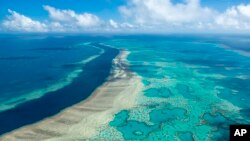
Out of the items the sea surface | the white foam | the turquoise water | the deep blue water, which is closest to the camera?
the turquoise water

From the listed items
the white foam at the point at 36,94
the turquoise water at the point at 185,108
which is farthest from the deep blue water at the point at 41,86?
the turquoise water at the point at 185,108

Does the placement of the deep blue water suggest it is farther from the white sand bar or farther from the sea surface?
the white sand bar

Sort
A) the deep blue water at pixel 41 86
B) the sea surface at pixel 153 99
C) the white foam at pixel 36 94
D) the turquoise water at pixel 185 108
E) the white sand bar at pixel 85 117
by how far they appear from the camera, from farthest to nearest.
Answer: the white foam at pixel 36 94 < the deep blue water at pixel 41 86 < the sea surface at pixel 153 99 < the turquoise water at pixel 185 108 < the white sand bar at pixel 85 117

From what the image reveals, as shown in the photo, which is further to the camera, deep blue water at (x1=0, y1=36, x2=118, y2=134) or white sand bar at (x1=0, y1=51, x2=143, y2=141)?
deep blue water at (x1=0, y1=36, x2=118, y2=134)

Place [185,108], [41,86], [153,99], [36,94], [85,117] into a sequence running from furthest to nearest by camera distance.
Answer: [41,86] < [36,94] < [153,99] < [185,108] < [85,117]

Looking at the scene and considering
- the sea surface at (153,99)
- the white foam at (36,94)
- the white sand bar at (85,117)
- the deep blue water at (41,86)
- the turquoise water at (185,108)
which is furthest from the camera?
the white foam at (36,94)

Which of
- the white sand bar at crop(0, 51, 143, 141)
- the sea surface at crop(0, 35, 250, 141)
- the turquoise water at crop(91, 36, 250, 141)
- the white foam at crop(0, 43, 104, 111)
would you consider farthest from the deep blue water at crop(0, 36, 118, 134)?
the turquoise water at crop(91, 36, 250, 141)

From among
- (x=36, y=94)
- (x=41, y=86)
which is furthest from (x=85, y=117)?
(x=41, y=86)

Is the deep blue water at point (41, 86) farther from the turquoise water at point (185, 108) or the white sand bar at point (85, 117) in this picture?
the turquoise water at point (185, 108)

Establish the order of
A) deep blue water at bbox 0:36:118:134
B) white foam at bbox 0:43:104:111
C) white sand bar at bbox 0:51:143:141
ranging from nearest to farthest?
white sand bar at bbox 0:51:143:141 < deep blue water at bbox 0:36:118:134 < white foam at bbox 0:43:104:111

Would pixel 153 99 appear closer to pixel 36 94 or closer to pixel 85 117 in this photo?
pixel 85 117
